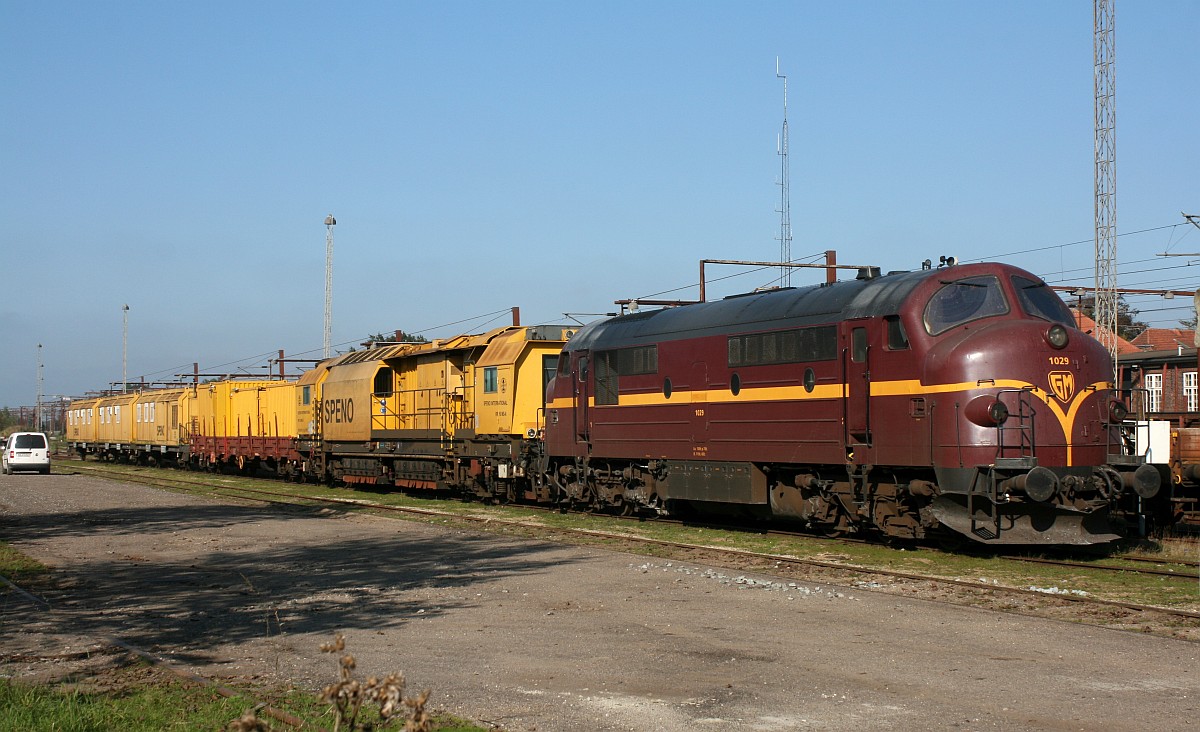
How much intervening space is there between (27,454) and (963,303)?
149 ft

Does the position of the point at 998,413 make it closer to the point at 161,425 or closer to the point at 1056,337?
the point at 1056,337

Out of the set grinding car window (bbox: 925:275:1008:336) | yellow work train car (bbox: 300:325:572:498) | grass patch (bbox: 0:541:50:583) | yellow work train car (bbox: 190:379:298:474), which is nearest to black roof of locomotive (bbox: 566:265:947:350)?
grinding car window (bbox: 925:275:1008:336)

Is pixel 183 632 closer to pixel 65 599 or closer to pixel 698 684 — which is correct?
pixel 65 599

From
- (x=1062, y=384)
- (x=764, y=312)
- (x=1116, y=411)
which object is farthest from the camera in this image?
(x=764, y=312)

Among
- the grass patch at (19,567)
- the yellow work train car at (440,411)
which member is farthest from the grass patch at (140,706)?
the yellow work train car at (440,411)

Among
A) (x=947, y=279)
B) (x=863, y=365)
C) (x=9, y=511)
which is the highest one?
(x=947, y=279)

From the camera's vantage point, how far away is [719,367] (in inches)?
750

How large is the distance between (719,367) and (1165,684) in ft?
36.7

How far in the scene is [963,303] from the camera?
50.1ft

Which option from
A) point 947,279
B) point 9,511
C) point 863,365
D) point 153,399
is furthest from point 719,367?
point 153,399

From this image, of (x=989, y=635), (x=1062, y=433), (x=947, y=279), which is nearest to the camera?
(x=989, y=635)

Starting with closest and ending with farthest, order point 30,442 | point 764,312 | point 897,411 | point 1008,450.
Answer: point 1008,450
point 897,411
point 764,312
point 30,442

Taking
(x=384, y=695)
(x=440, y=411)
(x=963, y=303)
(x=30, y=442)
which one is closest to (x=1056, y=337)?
(x=963, y=303)

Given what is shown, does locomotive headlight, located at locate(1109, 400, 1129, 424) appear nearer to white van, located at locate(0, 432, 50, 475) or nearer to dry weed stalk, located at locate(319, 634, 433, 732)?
dry weed stalk, located at locate(319, 634, 433, 732)
